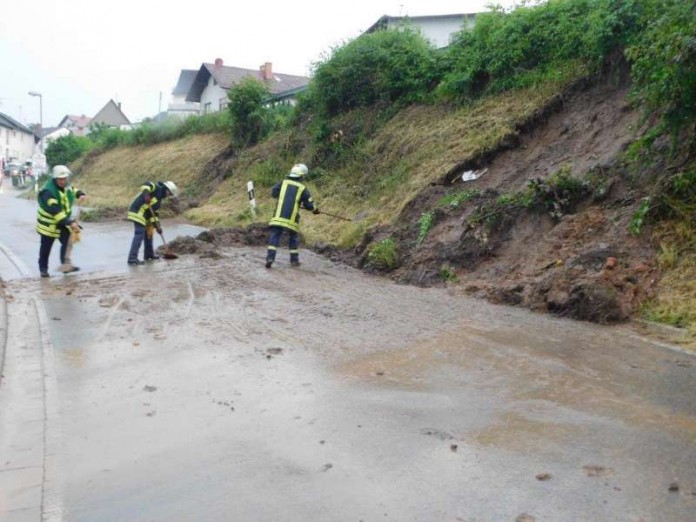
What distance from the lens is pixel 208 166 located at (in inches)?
1120

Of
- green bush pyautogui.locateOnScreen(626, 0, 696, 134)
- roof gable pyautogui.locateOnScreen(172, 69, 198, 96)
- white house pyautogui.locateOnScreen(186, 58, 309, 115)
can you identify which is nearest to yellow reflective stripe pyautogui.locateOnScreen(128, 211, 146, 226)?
green bush pyautogui.locateOnScreen(626, 0, 696, 134)

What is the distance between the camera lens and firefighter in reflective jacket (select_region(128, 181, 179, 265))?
40.8 feet

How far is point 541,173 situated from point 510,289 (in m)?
3.43

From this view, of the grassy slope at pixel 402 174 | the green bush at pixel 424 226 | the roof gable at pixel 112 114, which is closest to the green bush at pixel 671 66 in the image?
the grassy slope at pixel 402 174

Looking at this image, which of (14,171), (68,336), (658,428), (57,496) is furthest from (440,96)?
(14,171)

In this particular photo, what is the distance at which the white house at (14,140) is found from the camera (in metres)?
85.5

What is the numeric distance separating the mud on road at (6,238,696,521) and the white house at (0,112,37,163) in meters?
84.4

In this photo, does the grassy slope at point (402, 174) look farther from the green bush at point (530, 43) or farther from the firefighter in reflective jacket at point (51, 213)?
the firefighter in reflective jacket at point (51, 213)

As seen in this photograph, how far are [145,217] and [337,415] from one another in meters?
8.72

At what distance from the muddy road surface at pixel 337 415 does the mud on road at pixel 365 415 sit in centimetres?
2

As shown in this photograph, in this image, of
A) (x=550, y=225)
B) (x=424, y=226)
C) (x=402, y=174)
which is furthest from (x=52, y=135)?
(x=550, y=225)

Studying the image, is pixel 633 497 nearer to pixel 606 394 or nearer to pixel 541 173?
pixel 606 394

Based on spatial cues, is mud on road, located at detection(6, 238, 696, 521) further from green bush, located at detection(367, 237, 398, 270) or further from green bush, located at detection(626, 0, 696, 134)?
green bush, located at detection(626, 0, 696, 134)

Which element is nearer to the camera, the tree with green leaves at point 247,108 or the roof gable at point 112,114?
the tree with green leaves at point 247,108
